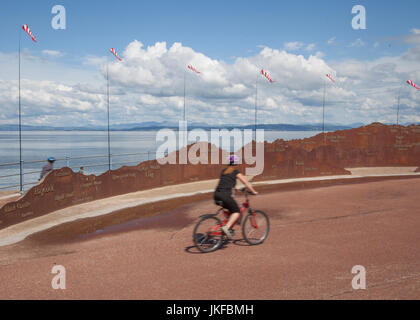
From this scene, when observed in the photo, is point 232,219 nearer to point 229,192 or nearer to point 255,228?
point 229,192

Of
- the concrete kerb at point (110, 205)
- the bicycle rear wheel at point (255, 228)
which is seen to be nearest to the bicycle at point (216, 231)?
the bicycle rear wheel at point (255, 228)

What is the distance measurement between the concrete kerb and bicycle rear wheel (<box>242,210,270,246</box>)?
18.7 ft

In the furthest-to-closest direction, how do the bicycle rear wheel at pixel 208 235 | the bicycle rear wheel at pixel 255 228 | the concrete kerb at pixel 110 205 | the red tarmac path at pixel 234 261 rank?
the concrete kerb at pixel 110 205 < the bicycle rear wheel at pixel 255 228 < the bicycle rear wheel at pixel 208 235 < the red tarmac path at pixel 234 261

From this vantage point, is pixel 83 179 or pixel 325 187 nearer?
pixel 83 179

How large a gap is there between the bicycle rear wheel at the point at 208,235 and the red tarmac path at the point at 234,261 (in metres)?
0.24

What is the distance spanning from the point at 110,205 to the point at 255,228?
7.21 meters

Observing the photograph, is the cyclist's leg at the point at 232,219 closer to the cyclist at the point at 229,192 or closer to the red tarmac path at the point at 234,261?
the cyclist at the point at 229,192

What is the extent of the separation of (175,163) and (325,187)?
7.57 metres

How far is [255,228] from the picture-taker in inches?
306

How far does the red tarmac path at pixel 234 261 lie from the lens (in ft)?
17.2

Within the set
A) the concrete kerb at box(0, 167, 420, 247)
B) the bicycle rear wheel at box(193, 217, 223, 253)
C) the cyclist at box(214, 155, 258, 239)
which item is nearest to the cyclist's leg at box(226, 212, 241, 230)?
the cyclist at box(214, 155, 258, 239)
